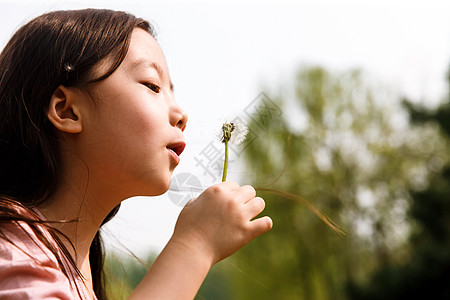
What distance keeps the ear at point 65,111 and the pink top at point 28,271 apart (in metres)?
0.25

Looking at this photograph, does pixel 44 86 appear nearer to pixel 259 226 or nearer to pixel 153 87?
pixel 153 87

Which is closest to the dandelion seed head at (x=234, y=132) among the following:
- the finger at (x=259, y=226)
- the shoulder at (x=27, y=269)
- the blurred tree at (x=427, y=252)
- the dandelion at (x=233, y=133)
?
the dandelion at (x=233, y=133)

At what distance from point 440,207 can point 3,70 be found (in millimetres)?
9869

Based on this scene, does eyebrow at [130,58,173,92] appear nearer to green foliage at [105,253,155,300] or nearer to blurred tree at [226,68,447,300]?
green foliage at [105,253,155,300]

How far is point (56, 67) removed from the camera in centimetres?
119

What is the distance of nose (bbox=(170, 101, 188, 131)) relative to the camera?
1203 mm

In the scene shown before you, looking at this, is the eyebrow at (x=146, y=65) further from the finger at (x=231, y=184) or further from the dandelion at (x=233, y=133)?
the finger at (x=231, y=184)

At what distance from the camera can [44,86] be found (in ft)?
3.86

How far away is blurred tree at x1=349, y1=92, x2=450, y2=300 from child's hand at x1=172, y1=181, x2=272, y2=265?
9136 mm

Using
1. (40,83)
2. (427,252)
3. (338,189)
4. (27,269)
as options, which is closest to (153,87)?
(40,83)

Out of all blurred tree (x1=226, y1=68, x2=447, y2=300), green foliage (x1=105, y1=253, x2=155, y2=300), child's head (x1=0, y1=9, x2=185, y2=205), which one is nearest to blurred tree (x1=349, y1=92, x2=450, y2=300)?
blurred tree (x1=226, y1=68, x2=447, y2=300)

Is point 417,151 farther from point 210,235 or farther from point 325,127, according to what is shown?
point 210,235

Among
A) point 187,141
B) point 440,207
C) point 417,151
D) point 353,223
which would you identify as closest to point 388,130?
point 417,151

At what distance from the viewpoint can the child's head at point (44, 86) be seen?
117cm
